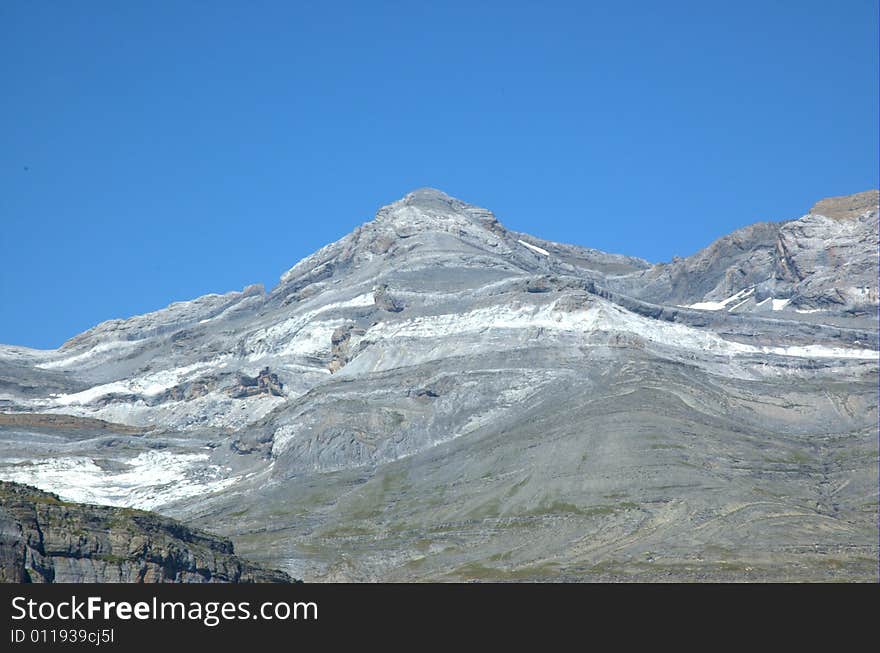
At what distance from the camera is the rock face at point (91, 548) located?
92.0 meters

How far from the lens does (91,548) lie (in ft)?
322

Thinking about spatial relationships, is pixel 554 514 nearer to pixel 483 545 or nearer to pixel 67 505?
pixel 483 545

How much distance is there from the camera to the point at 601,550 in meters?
180

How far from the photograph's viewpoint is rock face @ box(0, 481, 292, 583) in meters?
92.0

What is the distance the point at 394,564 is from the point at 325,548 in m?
12.9
